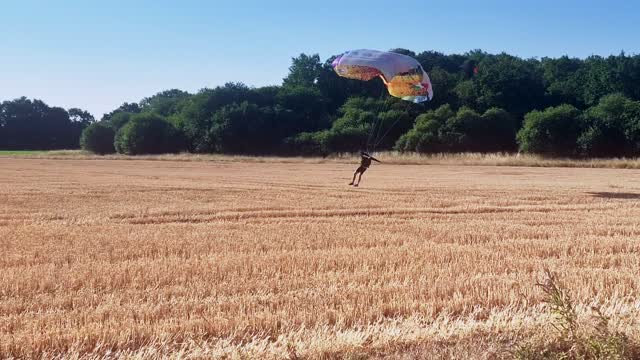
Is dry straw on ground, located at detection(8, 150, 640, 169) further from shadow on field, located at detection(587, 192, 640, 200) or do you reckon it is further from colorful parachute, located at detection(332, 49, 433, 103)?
colorful parachute, located at detection(332, 49, 433, 103)

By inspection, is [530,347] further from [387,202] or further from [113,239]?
[387,202]

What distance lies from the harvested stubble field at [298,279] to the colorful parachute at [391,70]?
7419 millimetres

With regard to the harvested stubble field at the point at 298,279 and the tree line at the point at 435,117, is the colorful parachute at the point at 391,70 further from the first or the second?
the tree line at the point at 435,117

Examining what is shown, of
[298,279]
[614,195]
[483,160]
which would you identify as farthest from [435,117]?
[298,279]

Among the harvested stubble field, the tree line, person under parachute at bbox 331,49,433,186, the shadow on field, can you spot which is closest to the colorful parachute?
person under parachute at bbox 331,49,433,186

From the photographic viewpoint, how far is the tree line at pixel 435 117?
57344 mm

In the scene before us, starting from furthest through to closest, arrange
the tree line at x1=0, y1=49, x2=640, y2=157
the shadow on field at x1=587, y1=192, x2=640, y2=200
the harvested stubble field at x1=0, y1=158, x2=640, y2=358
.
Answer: the tree line at x1=0, y1=49, x2=640, y2=157, the shadow on field at x1=587, y1=192, x2=640, y2=200, the harvested stubble field at x1=0, y1=158, x2=640, y2=358

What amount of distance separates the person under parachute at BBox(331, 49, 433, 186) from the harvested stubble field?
743 cm

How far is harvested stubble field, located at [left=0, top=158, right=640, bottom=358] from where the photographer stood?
17.2 ft

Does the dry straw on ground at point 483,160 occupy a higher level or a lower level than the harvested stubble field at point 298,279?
higher

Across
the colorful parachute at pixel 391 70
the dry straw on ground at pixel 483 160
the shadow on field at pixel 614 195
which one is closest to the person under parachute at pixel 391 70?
the colorful parachute at pixel 391 70

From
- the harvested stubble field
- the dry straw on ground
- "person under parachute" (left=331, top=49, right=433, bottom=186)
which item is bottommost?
the harvested stubble field

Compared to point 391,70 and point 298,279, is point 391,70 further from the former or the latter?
point 298,279

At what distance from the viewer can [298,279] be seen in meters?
7.70
